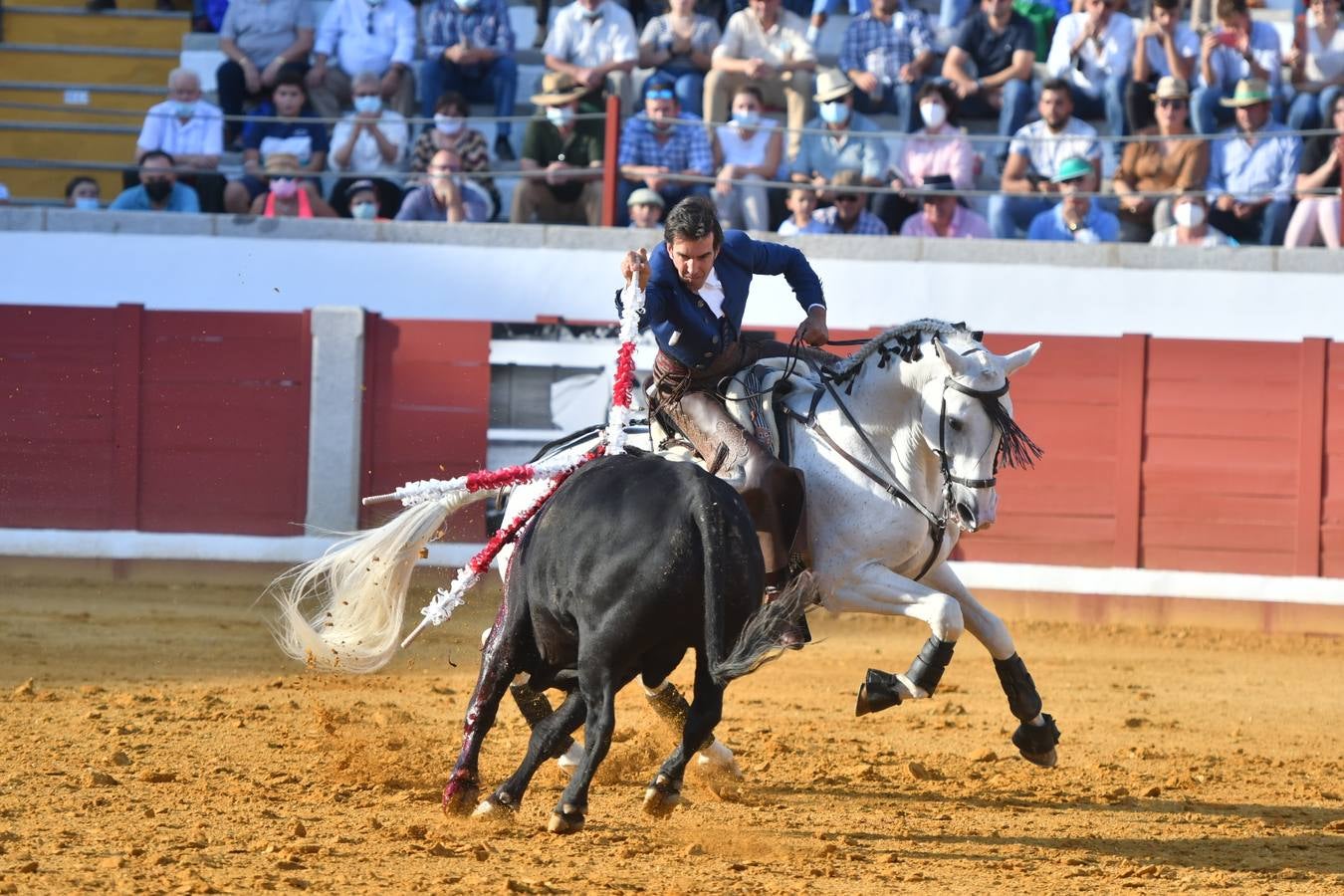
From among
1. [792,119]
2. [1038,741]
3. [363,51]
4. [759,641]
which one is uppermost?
[363,51]

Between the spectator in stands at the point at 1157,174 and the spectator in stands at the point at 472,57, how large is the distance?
4.04 meters

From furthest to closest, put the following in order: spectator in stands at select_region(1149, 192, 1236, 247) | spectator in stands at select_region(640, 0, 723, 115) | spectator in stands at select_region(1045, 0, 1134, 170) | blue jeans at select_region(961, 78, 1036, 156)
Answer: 1. spectator in stands at select_region(640, 0, 723, 115)
2. spectator in stands at select_region(1045, 0, 1134, 170)
3. blue jeans at select_region(961, 78, 1036, 156)
4. spectator in stands at select_region(1149, 192, 1236, 247)

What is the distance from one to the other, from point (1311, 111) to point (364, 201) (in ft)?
19.5

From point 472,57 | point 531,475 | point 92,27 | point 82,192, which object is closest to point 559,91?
point 472,57

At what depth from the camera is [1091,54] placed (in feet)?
38.8

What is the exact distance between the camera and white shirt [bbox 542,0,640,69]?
12055mm

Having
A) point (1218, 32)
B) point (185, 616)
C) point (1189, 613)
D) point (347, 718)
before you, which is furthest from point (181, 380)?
point (1218, 32)

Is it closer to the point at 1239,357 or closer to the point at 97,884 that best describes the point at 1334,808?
the point at 97,884

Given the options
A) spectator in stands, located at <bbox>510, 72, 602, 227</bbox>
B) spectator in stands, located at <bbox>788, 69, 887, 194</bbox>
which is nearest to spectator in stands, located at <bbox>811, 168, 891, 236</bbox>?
spectator in stands, located at <bbox>788, 69, 887, 194</bbox>

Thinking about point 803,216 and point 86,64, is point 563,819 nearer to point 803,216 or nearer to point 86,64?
point 803,216

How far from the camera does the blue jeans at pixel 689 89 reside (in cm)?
1195

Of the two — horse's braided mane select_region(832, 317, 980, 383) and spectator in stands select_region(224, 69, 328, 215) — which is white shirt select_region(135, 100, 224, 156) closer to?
spectator in stands select_region(224, 69, 328, 215)

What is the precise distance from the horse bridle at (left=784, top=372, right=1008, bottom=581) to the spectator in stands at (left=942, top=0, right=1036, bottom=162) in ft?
20.7

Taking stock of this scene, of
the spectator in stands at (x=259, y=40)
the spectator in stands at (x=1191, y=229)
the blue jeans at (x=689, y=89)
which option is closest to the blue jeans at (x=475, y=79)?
the spectator in stands at (x=259, y=40)
